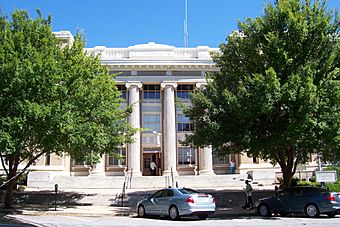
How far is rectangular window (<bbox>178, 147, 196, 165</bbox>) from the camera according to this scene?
143 ft

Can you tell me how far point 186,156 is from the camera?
43.8 m

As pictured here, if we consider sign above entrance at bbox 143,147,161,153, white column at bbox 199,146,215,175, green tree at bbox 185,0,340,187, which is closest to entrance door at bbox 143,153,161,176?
sign above entrance at bbox 143,147,161,153

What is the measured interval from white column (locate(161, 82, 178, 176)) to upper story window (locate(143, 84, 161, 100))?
2.05 meters

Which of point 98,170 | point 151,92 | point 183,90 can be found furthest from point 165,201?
point 151,92

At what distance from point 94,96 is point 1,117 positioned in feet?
14.4

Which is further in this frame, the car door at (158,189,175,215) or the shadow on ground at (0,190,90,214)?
the shadow on ground at (0,190,90,214)

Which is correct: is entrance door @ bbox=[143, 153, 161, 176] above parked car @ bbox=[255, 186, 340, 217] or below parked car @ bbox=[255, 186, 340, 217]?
above

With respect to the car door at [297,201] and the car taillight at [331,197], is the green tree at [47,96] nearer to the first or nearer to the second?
the car door at [297,201]

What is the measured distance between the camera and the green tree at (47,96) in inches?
709

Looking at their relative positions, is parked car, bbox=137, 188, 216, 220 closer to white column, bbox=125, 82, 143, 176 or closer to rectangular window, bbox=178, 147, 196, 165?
white column, bbox=125, 82, 143, 176

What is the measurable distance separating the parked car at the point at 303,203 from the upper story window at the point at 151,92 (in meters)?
28.0

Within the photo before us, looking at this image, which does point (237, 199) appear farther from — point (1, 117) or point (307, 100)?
point (1, 117)

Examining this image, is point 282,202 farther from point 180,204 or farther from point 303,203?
point 180,204

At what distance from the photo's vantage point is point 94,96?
2041cm
